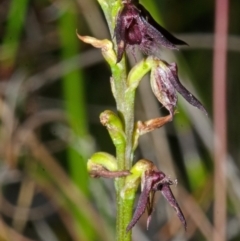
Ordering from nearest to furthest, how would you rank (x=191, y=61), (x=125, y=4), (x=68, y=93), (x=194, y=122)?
1. (x=125, y=4)
2. (x=68, y=93)
3. (x=194, y=122)
4. (x=191, y=61)

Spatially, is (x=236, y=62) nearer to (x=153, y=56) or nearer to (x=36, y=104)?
(x=36, y=104)

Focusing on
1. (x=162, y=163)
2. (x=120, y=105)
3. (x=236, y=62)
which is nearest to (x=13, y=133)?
(x=162, y=163)

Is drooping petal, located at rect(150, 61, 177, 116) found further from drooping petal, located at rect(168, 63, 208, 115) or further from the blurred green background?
the blurred green background

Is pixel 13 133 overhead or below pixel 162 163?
overhead

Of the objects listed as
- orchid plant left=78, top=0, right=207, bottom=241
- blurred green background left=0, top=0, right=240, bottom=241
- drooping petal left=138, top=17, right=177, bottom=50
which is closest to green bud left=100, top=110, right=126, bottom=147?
orchid plant left=78, top=0, right=207, bottom=241

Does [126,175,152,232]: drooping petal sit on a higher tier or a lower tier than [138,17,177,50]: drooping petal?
lower

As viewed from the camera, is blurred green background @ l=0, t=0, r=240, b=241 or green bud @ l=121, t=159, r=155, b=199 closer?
green bud @ l=121, t=159, r=155, b=199

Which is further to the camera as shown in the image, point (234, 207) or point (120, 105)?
point (234, 207)

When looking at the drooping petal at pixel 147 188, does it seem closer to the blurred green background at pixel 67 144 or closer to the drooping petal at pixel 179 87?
the drooping petal at pixel 179 87
